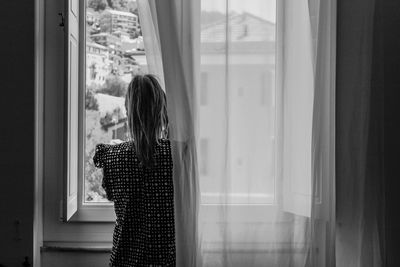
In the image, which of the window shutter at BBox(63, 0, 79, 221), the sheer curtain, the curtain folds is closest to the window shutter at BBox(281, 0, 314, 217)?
the sheer curtain

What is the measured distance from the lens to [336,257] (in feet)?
5.97

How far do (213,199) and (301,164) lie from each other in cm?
36

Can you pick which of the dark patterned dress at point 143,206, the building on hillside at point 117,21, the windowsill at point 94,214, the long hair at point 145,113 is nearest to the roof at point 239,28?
the long hair at point 145,113

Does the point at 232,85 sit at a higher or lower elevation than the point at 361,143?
higher

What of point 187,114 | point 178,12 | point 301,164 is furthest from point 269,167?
point 178,12

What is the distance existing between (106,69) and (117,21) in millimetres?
231

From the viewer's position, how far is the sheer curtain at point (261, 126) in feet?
5.65

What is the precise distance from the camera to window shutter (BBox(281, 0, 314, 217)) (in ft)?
5.66

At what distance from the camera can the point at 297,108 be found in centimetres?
173

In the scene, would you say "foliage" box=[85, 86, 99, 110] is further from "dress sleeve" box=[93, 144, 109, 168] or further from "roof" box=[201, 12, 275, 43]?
"roof" box=[201, 12, 275, 43]
